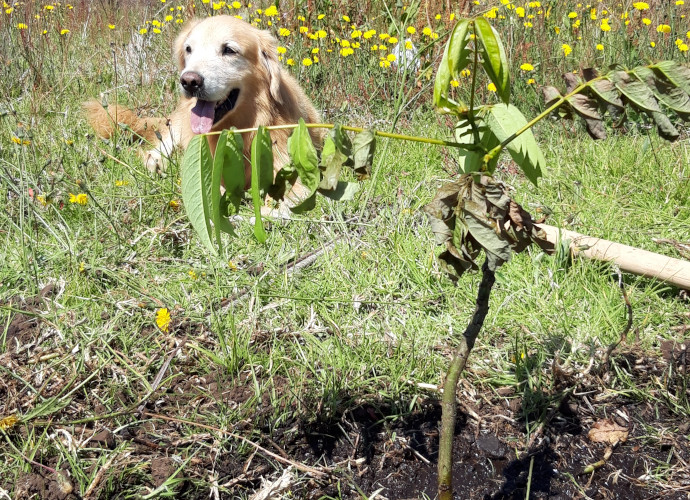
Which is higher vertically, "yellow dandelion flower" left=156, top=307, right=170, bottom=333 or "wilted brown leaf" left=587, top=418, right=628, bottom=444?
"yellow dandelion flower" left=156, top=307, right=170, bottom=333

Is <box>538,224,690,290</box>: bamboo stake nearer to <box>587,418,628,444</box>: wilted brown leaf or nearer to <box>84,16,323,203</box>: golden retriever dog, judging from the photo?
<box>587,418,628,444</box>: wilted brown leaf

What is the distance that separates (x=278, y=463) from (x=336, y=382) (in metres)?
0.29

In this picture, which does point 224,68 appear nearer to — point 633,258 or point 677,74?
point 633,258

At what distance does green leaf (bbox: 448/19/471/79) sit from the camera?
35.3 inches

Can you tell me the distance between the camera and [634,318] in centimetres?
205

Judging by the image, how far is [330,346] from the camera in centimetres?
189

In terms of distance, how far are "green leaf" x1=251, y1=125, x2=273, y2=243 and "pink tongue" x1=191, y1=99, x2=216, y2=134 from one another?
2370 mm

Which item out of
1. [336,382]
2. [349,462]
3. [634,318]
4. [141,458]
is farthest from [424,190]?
[141,458]

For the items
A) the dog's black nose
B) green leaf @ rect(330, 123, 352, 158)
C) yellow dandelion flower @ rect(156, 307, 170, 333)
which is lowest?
yellow dandelion flower @ rect(156, 307, 170, 333)

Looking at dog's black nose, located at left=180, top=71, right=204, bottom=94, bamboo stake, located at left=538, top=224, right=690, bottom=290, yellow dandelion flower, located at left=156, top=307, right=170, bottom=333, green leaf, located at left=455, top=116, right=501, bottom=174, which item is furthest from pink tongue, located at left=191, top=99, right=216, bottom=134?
green leaf, located at left=455, top=116, right=501, bottom=174

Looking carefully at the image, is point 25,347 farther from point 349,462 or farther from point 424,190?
point 424,190

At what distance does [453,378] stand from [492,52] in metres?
0.65

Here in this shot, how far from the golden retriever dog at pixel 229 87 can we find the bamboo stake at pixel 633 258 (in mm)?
1556

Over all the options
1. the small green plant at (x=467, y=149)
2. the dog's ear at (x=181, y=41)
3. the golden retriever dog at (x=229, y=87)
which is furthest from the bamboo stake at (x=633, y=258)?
the dog's ear at (x=181, y=41)
